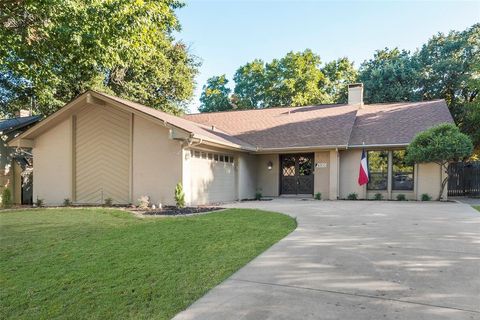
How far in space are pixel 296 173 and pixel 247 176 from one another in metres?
2.57

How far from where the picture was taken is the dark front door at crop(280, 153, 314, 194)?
54.7ft

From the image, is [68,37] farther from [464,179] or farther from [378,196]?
[464,179]

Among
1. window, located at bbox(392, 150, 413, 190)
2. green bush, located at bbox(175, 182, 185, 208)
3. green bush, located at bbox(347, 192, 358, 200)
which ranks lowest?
green bush, located at bbox(347, 192, 358, 200)

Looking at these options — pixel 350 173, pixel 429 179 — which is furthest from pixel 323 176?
pixel 429 179

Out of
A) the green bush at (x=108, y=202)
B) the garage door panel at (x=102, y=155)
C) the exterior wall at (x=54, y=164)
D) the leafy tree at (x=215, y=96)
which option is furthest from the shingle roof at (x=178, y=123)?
the leafy tree at (x=215, y=96)

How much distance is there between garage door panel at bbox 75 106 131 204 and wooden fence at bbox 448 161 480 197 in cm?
1604

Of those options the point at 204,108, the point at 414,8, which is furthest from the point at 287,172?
the point at 204,108

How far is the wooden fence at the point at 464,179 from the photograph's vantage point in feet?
57.1

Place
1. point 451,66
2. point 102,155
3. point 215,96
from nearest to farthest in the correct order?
1. point 102,155
2. point 451,66
3. point 215,96

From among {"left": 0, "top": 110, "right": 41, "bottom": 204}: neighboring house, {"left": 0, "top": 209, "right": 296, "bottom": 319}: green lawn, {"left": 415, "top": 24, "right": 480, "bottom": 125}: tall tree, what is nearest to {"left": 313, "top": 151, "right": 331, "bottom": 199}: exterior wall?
{"left": 0, "top": 209, "right": 296, "bottom": 319}: green lawn

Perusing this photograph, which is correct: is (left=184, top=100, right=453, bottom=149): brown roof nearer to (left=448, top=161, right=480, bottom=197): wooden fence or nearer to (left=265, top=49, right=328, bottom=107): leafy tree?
(left=448, top=161, right=480, bottom=197): wooden fence

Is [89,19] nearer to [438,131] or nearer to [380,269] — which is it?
[380,269]

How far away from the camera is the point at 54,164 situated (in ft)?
43.8

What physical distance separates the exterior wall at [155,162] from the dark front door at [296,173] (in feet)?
22.9
